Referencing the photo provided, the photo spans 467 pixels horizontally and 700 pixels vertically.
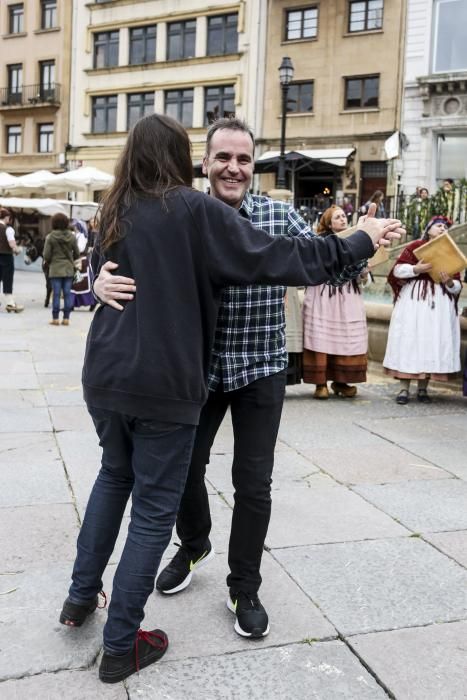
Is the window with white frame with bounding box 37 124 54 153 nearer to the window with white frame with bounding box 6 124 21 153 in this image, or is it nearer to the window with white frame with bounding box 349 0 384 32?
the window with white frame with bounding box 6 124 21 153

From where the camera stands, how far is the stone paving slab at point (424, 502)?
407cm

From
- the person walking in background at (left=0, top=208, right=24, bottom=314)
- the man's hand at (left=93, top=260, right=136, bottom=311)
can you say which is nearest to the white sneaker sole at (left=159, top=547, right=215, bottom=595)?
Result: the man's hand at (left=93, top=260, right=136, bottom=311)

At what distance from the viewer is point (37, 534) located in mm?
3773

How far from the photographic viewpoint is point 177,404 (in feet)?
7.95

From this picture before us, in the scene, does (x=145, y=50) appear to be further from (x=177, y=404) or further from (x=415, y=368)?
(x=177, y=404)

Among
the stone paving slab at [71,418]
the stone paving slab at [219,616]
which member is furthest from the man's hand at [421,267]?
the stone paving slab at [219,616]

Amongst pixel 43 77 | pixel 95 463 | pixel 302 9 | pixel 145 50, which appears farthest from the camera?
pixel 43 77

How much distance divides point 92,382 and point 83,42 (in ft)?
123

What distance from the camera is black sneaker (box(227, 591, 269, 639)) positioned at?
2789 millimetres

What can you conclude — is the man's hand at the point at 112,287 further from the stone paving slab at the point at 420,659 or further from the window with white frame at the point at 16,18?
the window with white frame at the point at 16,18

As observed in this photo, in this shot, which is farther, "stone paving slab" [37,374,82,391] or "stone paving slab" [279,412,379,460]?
"stone paving slab" [37,374,82,391]

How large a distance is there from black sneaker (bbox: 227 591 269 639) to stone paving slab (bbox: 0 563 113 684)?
0.51 meters

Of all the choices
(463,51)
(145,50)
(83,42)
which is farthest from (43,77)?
(463,51)

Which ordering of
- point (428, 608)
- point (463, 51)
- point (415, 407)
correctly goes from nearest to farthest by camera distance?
point (428, 608) → point (415, 407) → point (463, 51)
